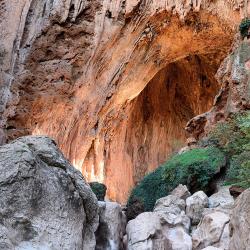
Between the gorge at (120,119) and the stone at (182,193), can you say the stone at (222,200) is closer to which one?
the gorge at (120,119)

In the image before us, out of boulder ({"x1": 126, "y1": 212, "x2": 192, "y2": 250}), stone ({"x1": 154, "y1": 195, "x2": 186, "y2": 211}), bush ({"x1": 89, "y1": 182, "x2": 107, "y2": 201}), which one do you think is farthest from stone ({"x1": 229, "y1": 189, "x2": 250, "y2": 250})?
bush ({"x1": 89, "y1": 182, "x2": 107, "y2": 201})

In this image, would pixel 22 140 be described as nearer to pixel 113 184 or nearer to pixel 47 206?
pixel 47 206

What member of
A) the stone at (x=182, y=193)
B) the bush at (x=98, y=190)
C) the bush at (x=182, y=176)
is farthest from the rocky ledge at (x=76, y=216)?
the bush at (x=98, y=190)

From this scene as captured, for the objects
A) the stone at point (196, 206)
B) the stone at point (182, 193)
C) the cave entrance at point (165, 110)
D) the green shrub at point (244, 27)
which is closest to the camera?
the stone at point (196, 206)

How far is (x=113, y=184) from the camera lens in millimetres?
15750

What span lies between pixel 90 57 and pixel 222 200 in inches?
280

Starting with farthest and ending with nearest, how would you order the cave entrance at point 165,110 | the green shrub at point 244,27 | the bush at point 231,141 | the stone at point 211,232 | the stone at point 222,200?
1. the cave entrance at point 165,110
2. the green shrub at point 244,27
3. the bush at point 231,141
4. the stone at point 222,200
5. the stone at point 211,232

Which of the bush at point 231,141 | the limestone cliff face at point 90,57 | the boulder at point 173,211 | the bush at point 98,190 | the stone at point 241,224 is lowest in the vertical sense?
the stone at point 241,224

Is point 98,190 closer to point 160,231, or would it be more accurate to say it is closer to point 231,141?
point 231,141

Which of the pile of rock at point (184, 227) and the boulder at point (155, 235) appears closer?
the pile of rock at point (184, 227)

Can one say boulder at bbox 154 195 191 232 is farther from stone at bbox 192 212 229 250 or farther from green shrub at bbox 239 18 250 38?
green shrub at bbox 239 18 250 38

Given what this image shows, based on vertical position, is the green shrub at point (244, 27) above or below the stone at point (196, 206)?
above

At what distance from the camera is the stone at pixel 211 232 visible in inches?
254

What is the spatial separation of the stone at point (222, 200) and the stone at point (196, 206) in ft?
0.71
